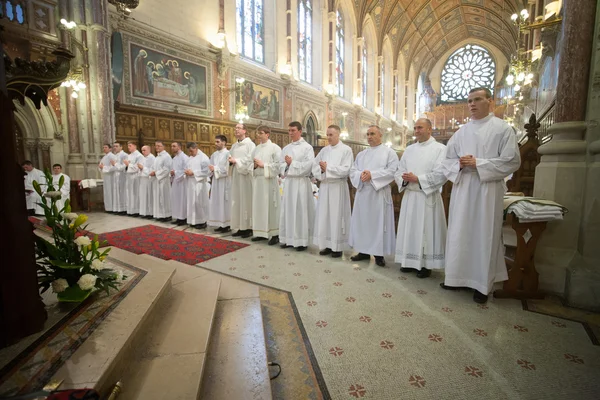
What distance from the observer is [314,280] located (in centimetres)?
365

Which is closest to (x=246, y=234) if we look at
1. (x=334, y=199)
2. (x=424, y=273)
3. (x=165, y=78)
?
(x=334, y=199)

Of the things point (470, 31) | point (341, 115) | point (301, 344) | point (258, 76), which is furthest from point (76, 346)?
point (470, 31)

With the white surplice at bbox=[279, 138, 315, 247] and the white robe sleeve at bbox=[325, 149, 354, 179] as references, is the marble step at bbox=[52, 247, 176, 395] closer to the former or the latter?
the white surplice at bbox=[279, 138, 315, 247]

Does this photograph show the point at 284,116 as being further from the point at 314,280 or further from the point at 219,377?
the point at 219,377

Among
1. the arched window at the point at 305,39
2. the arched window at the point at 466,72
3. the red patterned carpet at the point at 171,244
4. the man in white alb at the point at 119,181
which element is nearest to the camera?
the red patterned carpet at the point at 171,244

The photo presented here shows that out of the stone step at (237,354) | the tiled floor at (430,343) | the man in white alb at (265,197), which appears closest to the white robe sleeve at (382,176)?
the tiled floor at (430,343)

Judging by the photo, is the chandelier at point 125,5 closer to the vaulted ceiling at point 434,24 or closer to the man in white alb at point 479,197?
the man in white alb at point 479,197

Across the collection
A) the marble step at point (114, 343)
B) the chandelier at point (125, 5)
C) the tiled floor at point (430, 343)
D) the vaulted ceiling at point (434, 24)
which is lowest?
the tiled floor at point (430, 343)

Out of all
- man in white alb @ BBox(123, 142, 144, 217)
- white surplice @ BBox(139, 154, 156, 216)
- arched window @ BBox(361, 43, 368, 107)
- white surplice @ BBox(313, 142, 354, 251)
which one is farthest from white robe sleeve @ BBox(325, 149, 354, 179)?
arched window @ BBox(361, 43, 368, 107)

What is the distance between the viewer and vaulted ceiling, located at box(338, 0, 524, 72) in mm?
22953

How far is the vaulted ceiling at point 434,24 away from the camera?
23.0 meters

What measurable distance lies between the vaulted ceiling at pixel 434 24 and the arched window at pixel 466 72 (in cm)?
119

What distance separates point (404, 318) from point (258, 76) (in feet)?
43.1

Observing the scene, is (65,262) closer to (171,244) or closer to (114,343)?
(114,343)
